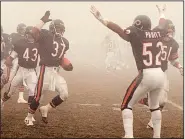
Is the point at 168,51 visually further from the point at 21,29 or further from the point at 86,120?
the point at 21,29

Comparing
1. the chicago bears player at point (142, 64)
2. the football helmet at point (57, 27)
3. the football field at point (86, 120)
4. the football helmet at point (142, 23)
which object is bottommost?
the football field at point (86, 120)

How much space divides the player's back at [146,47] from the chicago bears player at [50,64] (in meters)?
1.72

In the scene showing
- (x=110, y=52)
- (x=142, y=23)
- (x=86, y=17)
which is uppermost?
(x=86, y=17)

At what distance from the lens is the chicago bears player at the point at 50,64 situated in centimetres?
659

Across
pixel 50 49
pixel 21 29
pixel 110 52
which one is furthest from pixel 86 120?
pixel 110 52

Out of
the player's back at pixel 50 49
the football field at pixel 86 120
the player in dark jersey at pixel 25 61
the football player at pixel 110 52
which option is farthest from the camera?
the football player at pixel 110 52

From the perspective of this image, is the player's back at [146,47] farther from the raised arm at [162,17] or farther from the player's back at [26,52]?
the player's back at [26,52]

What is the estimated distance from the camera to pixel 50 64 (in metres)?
6.78

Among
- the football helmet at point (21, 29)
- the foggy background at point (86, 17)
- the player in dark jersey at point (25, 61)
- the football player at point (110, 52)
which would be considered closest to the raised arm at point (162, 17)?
the player in dark jersey at point (25, 61)

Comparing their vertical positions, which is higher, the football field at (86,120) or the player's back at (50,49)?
the player's back at (50,49)

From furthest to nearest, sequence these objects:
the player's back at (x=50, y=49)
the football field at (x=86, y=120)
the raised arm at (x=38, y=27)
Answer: the player's back at (x=50, y=49) < the raised arm at (x=38, y=27) < the football field at (x=86, y=120)

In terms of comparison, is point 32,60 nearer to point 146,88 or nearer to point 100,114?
point 100,114

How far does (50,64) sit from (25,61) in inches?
61.6

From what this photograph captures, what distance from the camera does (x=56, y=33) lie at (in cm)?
688
